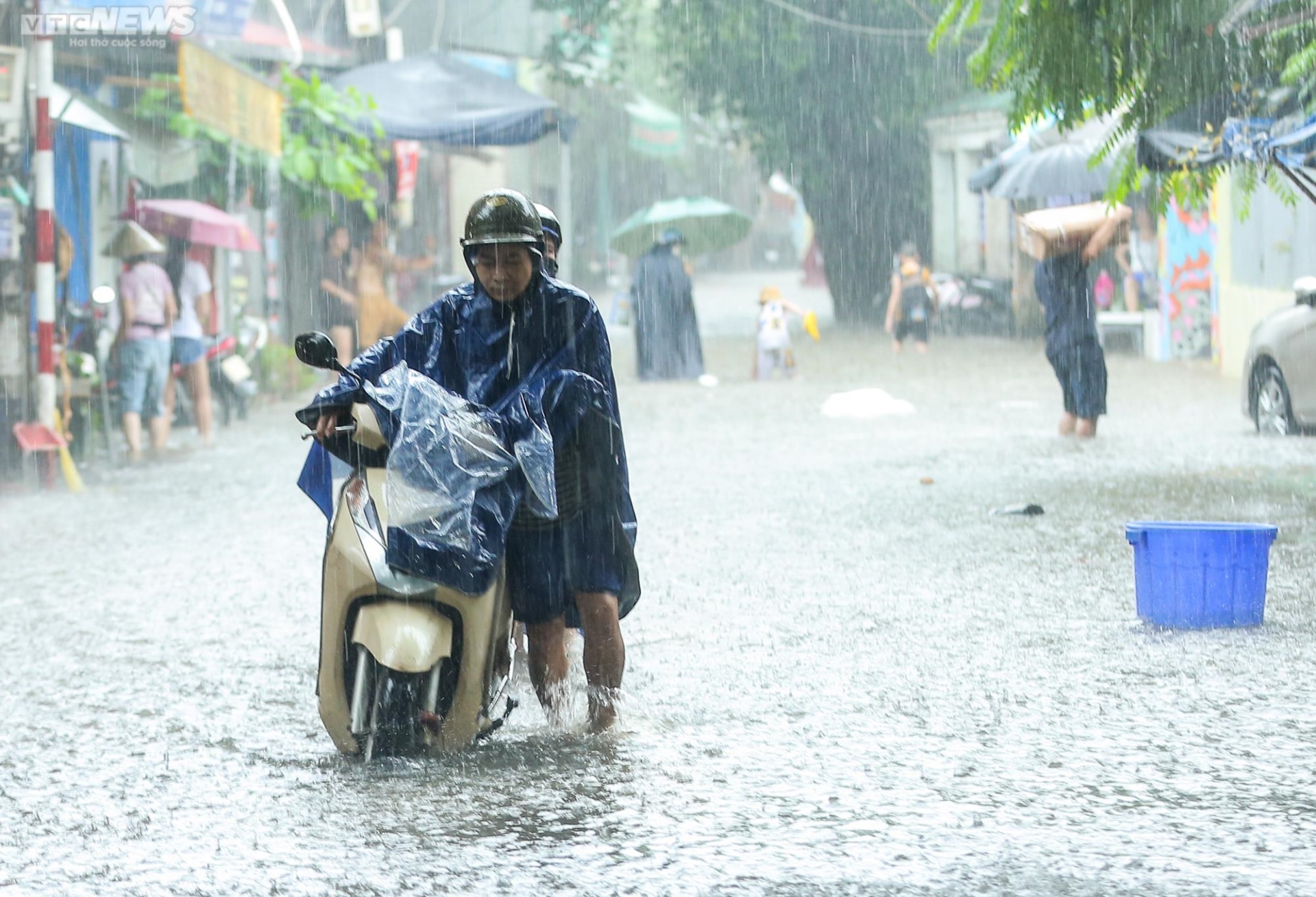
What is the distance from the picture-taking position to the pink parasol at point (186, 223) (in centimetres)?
1633

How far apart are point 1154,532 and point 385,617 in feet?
9.85

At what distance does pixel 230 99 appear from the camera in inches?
623

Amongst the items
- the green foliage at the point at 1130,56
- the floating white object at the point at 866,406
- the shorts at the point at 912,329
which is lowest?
the shorts at the point at 912,329

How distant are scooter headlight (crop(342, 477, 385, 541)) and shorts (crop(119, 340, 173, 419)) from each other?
9.43 meters

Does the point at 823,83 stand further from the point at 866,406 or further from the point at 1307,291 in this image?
the point at 1307,291

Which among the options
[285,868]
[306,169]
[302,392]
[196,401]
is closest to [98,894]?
[285,868]

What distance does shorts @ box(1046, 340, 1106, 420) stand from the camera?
13312 millimetres

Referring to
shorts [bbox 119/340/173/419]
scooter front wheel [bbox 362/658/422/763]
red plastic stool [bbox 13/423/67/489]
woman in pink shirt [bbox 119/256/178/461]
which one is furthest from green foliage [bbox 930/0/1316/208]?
shorts [bbox 119/340/173/419]

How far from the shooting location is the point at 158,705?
5945 mm

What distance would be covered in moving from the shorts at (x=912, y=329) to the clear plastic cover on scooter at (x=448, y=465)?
22.3m

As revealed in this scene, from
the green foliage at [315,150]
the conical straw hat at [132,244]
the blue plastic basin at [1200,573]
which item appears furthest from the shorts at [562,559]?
the green foliage at [315,150]

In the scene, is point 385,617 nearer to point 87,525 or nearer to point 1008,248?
point 87,525

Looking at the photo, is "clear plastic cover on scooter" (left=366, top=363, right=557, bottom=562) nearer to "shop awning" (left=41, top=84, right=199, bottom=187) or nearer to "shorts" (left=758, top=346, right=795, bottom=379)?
"shop awning" (left=41, top=84, right=199, bottom=187)

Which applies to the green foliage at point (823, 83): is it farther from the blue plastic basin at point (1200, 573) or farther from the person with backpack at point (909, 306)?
the blue plastic basin at point (1200, 573)
